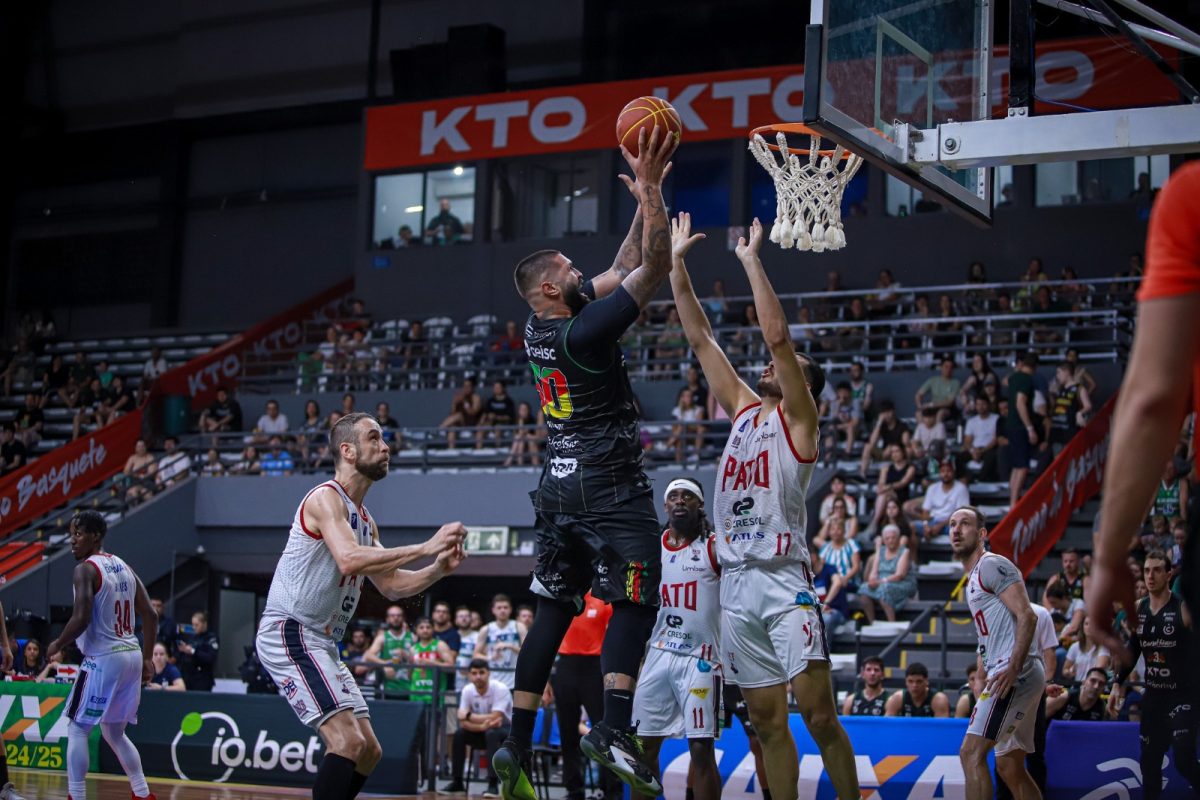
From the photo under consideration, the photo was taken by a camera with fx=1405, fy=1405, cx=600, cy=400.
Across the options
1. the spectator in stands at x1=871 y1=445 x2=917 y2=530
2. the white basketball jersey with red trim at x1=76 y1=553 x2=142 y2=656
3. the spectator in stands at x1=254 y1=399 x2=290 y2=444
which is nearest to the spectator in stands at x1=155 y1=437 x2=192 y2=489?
the spectator in stands at x1=254 y1=399 x2=290 y2=444

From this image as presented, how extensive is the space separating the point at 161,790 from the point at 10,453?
15.0 meters

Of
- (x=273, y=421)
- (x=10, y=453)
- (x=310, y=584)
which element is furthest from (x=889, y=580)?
(x=10, y=453)

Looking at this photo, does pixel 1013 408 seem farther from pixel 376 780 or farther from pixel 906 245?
pixel 376 780

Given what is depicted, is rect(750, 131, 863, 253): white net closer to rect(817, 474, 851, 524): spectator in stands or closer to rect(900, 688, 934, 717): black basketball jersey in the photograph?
rect(900, 688, 934, 717): black basketball jersey

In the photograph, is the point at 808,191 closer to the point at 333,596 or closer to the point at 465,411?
the point at 333,596

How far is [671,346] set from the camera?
74.3 feet

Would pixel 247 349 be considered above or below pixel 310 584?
above

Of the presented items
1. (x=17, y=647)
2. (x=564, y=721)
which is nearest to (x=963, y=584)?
(x=564, y=721)

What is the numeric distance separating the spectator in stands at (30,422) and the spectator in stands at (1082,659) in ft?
64.6

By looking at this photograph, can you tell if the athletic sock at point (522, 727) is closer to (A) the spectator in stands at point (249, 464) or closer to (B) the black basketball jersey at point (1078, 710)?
(B) the black basketball jersey at point (1078, 710)

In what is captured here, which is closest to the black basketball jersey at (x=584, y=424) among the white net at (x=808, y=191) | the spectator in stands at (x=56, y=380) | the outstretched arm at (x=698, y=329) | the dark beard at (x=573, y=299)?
the dark beard at (x=573, y=299)

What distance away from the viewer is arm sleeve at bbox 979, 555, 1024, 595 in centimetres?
906

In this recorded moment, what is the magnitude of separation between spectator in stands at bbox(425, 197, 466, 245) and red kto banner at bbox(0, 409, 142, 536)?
21.8ft

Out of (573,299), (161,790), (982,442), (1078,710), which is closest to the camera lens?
(573,299)
